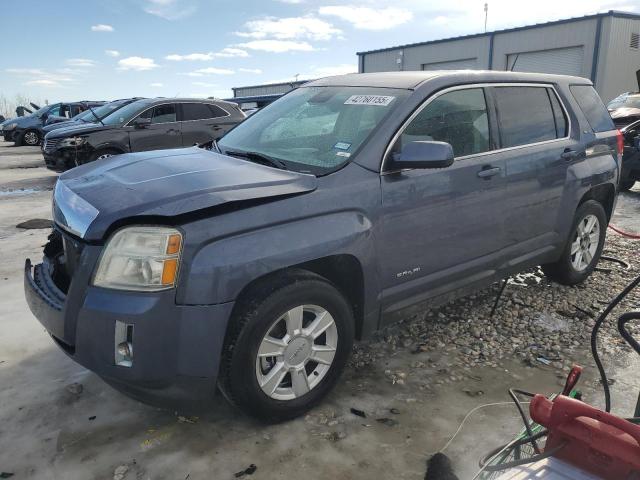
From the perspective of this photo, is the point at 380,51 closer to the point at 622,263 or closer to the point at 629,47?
the point at 629,47

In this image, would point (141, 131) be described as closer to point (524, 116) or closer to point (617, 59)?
point (524, 116)

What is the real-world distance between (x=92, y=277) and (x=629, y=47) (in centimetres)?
2629

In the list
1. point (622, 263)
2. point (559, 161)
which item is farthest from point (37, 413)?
point (622, 263)

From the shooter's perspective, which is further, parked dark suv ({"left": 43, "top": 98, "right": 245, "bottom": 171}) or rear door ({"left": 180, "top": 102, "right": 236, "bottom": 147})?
rear door ({"left": 180, "top": 102, "right": 236, "bottom": 147})

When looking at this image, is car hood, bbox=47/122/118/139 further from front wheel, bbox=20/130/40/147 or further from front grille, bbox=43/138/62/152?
front wheel, bbox=20/130/40/147

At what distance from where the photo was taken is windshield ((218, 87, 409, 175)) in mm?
2965

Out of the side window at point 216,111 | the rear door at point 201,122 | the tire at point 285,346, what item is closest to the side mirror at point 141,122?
the rear door at point 201,122

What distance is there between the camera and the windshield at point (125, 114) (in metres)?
9.85

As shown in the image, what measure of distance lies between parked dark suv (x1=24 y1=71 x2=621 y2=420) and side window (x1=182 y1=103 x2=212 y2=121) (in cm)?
693

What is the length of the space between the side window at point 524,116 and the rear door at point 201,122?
23.2ft

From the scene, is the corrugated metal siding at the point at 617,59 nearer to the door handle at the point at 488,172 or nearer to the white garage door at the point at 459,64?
the white garage door at the point at 459,64

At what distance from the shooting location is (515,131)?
148 inches

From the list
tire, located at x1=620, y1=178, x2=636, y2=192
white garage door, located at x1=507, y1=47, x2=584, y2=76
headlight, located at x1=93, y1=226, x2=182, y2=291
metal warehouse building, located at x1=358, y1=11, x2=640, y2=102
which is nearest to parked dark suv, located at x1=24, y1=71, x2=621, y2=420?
headlight, located at x1=93, y1=226, x2=182, y2=291

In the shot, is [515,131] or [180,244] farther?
[515,131]
